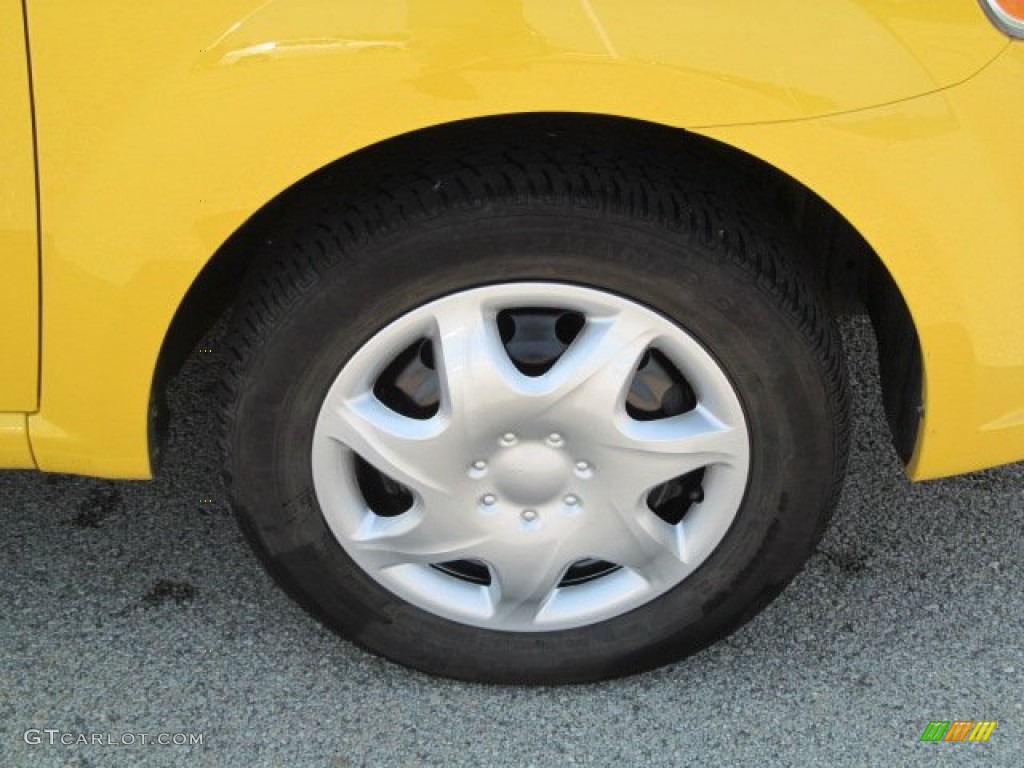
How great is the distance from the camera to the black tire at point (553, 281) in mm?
1849

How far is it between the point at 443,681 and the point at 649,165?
97 centimetres

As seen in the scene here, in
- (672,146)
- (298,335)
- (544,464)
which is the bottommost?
(544,464)

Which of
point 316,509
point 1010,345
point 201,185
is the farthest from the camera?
point 316,509

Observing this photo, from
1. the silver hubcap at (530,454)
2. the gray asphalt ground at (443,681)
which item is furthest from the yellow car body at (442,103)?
the gray asphalt ground at (443,681)

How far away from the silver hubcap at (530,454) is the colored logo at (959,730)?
496 mm

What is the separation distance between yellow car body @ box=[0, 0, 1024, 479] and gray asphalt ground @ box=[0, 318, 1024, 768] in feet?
2.47

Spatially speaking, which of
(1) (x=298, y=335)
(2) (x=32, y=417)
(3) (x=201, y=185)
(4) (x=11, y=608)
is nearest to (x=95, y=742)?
(4) (x=11, y=608)

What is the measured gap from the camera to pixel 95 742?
211 centimetres

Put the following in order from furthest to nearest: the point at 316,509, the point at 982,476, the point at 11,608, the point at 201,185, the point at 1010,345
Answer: the point at 982,476 < the point at 11,608 < the point at 316,509 < the point at 1010,345 < the point at 201,185

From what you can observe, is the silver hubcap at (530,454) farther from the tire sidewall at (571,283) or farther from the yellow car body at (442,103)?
the yellow car body at (442,103)

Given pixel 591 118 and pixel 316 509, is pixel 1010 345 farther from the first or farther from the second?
pixel 316 509

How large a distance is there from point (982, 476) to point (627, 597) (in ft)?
3.47

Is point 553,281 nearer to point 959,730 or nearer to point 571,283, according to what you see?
point 571,283

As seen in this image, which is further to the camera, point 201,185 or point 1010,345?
point 1010,345
